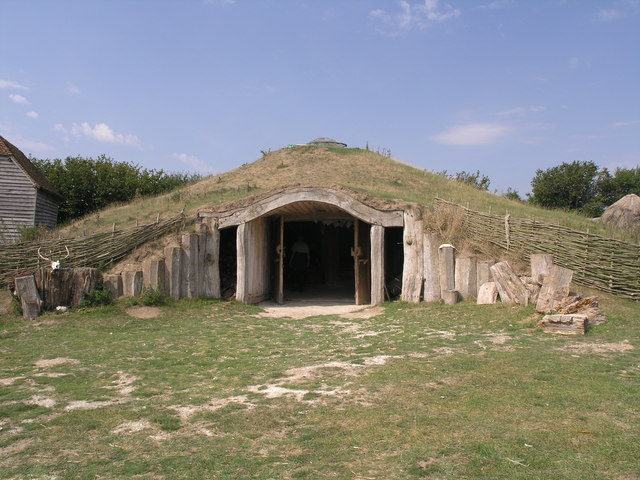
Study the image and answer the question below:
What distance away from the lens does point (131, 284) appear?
11828 mm

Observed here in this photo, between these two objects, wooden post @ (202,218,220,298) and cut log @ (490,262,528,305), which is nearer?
cut log @ (490,262,528,305)

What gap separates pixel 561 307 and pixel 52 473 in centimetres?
802

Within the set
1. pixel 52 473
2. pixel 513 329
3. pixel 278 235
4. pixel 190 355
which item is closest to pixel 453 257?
pixel 513 329

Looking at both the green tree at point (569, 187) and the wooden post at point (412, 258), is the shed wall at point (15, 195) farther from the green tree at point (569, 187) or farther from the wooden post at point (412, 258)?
the green tree at point (569, 187)

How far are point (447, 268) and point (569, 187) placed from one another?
61.9ft

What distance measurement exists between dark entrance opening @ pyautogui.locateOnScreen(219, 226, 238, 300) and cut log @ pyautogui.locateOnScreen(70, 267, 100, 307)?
3.36 metres

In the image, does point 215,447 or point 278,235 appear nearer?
point 215,447

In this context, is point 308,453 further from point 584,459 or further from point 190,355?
point 190,355

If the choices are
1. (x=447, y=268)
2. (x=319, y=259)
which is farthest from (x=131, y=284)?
(x=319, y=259)

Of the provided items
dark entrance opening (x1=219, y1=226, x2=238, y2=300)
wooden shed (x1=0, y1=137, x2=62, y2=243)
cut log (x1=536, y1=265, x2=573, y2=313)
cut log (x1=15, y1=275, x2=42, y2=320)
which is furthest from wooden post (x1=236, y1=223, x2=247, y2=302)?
wooden shed (x1=0, y1=137, x2=62, y2=243)

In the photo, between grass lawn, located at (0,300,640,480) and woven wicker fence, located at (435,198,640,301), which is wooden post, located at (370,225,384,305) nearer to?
woven wicker fence, located at (435,198,640,301)

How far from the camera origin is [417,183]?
62.3 ft

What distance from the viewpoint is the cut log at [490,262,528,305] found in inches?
399

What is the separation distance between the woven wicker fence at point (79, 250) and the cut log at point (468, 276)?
294 inches
